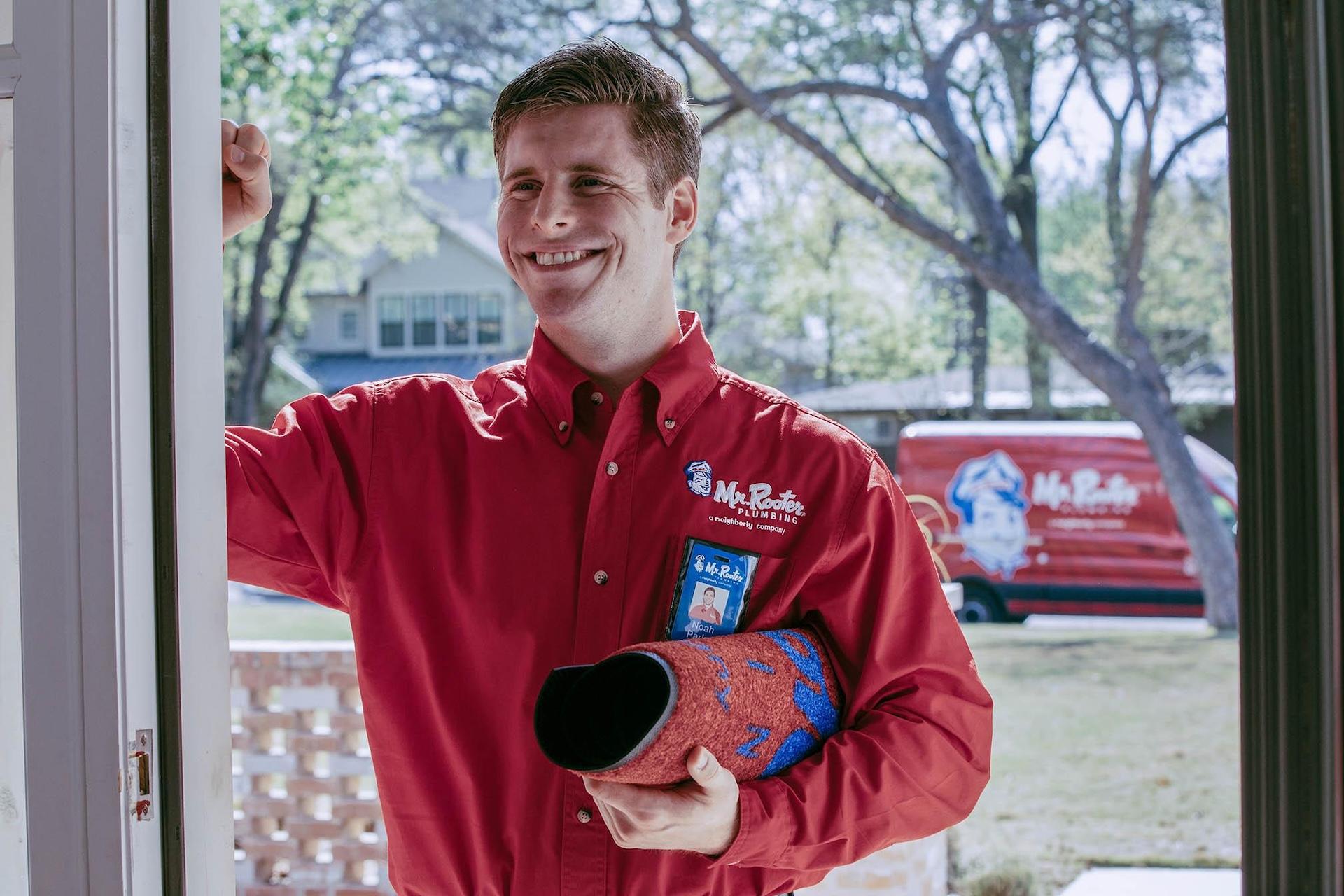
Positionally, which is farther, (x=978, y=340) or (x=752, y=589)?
(x=978, y=340)

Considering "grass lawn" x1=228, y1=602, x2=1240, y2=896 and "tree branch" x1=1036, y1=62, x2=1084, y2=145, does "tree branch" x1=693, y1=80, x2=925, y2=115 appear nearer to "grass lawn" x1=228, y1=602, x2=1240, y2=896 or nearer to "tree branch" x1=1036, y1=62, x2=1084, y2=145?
"tree branch" x1=1036, y1=62, x2=1084, y2=145

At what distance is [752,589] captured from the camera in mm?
1272

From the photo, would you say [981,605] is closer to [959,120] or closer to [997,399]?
[997,399]

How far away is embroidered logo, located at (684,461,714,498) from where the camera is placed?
52.3 inches

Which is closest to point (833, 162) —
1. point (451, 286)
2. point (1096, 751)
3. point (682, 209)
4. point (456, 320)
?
point (1096, 751)

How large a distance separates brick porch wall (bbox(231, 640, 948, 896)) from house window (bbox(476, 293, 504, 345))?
11.2 metres

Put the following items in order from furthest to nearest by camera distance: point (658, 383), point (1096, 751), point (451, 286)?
point (451, 286)
point (1096, 751)
point (658, 383)

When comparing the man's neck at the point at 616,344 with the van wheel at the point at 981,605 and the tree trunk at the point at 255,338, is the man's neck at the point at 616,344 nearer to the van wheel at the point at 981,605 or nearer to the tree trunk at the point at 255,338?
the van wheel at the point at 981,605

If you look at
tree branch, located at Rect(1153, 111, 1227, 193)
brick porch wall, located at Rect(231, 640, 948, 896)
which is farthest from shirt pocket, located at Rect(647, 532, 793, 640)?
tree branch, located at Rect(1153, 111, 1227, 193)

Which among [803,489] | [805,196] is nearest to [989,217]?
[805,196]

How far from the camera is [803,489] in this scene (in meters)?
1.32

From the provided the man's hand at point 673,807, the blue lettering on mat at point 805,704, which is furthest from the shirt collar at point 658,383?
the man's hand at point 673,807

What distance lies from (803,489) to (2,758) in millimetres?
756

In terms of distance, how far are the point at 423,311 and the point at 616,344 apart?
15.4 metres
